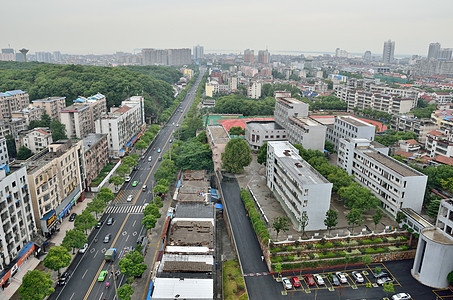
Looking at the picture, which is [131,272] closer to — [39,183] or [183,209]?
[183,209]

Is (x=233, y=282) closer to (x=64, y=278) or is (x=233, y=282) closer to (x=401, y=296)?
(x=401, y=296)

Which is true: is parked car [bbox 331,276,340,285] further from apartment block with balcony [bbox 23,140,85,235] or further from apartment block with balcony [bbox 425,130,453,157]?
apartment block with balcony [bbox 425,130,453,157]

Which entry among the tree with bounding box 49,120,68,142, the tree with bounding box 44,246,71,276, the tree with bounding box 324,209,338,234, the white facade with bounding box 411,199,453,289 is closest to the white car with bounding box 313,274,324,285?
the tree with bounding box 324,209,338,234

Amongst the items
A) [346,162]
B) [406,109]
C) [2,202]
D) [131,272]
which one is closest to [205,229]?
[131,272]

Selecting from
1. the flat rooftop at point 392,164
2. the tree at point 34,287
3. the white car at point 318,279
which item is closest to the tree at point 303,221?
the white car at point 318,279

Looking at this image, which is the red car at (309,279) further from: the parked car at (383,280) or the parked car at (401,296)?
the parked car at (401,296)

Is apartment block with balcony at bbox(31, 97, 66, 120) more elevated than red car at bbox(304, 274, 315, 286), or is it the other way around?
apartment block with balcony at bbox(31, 97, 66, 120)

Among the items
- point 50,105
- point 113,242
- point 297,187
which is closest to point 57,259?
point 113,242
